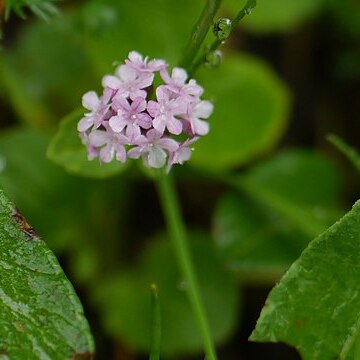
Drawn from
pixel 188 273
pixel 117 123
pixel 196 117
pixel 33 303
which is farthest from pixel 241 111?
pixel 33 303

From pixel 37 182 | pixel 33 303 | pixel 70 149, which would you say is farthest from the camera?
pixel 37 182

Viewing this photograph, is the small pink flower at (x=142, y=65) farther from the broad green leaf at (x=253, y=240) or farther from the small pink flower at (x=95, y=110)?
the broad green leaf at (x=253, y=240)

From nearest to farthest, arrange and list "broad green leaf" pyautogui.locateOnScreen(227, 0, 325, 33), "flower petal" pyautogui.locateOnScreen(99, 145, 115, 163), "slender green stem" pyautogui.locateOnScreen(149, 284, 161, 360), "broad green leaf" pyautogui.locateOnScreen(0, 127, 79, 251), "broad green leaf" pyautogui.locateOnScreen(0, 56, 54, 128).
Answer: "slender green stem" pyautogui.locateOnScreen(149, 284, 161, 360), "flower petal" pyautogui.locateOnScreen(99, 145, 115, 163), "broad green leaf" pyautogui.locateOnScreen(0, 127, 79, 251), "broad green leaf" pyautogui.locateOnScreen(0, 56, 54, 128), "broad green leaf" pyautogui.locateOnScreen(227, 0, 325, 33)

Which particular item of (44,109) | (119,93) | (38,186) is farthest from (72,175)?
(119,93)

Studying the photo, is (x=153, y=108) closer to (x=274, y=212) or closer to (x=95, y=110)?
(x=95, y=110)

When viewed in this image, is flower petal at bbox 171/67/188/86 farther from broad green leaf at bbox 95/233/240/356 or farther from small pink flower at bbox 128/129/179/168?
broad green leaf at bbox 95/233/240/356

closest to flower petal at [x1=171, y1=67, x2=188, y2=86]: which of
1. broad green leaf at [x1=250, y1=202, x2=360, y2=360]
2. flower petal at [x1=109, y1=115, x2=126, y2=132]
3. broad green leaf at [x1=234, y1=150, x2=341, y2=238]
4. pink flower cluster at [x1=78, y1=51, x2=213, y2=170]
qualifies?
pink flower cluster at [x1=78, y1=51, x2=213, y2=170]

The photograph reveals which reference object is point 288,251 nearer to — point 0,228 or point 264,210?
point 264,210
